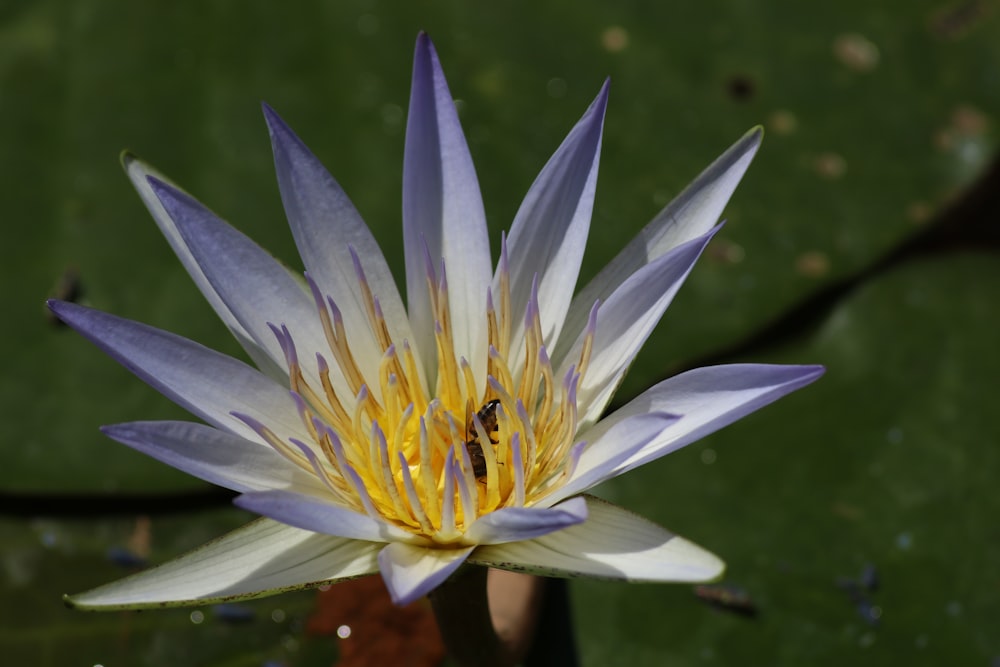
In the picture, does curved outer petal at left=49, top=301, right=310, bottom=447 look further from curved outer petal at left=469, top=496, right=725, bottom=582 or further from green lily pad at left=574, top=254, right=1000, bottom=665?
green lily pad at left=574, top=254, right=1000, bottom=665

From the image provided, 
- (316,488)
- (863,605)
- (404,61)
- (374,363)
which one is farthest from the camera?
(404,61)

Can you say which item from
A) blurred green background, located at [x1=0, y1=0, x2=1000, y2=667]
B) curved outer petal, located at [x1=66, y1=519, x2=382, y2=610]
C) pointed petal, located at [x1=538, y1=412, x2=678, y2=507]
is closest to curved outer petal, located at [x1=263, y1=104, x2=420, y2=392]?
curved outer petal, located at [x1=66, y1=519, x2=382, y2=610]

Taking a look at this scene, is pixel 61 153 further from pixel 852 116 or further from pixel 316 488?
pixel 852 116

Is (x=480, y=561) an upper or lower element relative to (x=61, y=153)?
lower

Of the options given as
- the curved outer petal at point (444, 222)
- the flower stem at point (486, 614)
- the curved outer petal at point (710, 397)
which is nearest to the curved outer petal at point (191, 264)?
the curved outer petal at point (444, 222)

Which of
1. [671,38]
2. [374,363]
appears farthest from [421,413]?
[671,38]
